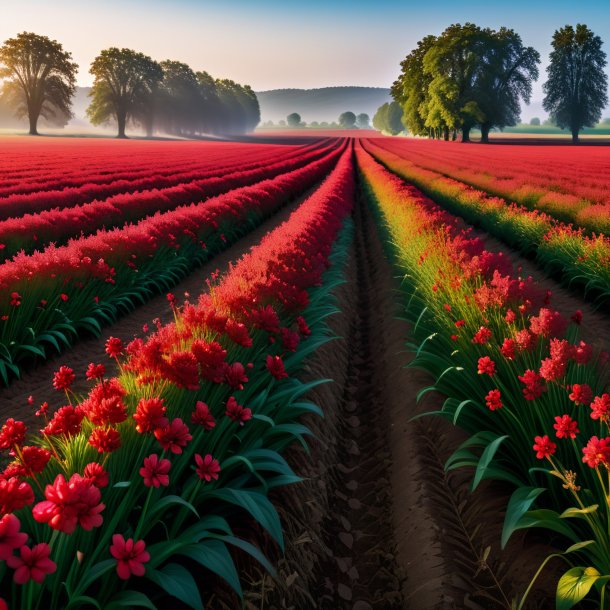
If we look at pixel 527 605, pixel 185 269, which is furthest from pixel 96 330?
pixel 527 605

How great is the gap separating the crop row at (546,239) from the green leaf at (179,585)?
6.91m

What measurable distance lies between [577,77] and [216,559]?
85793mm

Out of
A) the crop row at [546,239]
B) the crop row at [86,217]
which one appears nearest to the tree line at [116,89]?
the crop row at [86,217]

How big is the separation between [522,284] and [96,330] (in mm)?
5499

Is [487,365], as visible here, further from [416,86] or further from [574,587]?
[416,86]

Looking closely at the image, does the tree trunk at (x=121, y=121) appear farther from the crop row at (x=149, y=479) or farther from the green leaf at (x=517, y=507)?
the green leaf at (x=517, y=507)

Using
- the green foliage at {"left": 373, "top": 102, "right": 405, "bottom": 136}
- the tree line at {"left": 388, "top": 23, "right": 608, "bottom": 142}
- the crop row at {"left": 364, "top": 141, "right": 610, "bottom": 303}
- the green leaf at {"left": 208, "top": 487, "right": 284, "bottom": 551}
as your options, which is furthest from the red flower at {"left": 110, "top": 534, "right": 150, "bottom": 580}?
the green foliage at {"left": 373, "top": 102, "right": 405, "bottom": 136}

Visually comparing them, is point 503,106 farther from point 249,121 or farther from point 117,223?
point 249,121

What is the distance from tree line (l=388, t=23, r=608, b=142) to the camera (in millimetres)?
61969

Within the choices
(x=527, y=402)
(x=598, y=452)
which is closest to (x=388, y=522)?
(x=527, y=402)

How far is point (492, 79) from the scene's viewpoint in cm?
6359

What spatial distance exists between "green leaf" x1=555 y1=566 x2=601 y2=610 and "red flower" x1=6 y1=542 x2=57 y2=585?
6.49 feet

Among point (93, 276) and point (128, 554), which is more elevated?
point (93, 276)

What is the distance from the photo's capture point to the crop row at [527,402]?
2.21m
